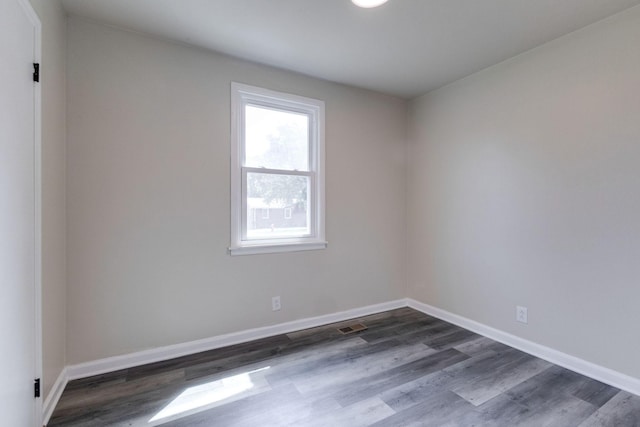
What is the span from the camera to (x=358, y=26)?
6.89ft

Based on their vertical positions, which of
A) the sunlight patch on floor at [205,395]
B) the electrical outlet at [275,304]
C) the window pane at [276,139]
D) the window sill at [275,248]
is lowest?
the sunlight patch on floor at [205,395]

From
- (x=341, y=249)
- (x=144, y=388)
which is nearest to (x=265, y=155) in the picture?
(x=341, y=249)

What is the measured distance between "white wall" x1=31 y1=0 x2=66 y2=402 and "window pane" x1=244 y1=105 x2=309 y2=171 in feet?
4.20

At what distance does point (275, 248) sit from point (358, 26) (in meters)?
1.94

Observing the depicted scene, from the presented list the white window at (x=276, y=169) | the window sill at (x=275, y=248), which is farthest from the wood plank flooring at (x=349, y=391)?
the white window at (x=276, y=169)

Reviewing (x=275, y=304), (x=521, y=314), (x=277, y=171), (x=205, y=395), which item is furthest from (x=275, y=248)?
(x=521, y=314)

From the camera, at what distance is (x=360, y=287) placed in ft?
10.8

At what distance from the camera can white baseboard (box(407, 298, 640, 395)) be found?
6.40ft

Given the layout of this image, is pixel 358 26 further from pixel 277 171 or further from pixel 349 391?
pixel 349 391

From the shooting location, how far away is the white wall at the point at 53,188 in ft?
5.37

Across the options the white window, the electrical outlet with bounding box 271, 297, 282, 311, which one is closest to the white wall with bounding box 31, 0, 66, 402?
the white window

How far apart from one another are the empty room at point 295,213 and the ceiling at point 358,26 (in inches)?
0.8

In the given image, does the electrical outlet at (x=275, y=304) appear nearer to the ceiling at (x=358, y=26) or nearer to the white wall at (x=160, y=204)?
the white wall at (x=160, y=204)

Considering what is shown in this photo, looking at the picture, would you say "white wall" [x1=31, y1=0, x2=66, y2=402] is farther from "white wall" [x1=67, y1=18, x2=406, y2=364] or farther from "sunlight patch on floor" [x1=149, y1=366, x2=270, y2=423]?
"sunlight patch on floor" [x1=149, y1=366, x2=270, y2=423]
